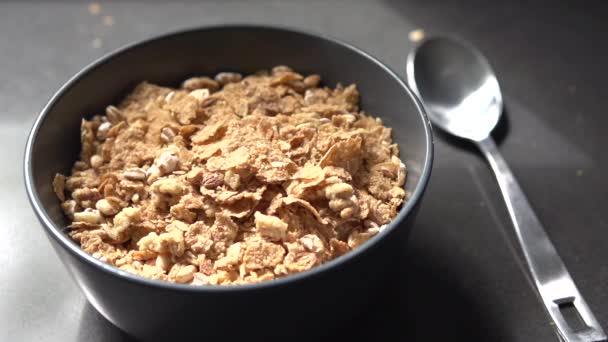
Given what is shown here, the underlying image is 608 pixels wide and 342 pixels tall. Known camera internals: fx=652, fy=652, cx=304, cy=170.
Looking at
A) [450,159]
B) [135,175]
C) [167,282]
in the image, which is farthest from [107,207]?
[450,159]

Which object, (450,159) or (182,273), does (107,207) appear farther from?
(450,159)

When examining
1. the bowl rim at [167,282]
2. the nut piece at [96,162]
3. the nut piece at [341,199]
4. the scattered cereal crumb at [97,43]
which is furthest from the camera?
the scattered cereal crumb at [97,43]

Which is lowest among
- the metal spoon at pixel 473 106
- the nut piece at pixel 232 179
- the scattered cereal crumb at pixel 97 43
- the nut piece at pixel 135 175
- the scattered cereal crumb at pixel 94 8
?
the metal spoon at pixel 473 106

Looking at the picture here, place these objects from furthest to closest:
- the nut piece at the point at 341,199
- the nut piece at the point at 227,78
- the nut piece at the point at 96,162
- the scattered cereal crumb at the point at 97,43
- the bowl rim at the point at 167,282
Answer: the scattered cereal crumb at the point at 97,43 < the nut piece at the point at 227,78 < the nut piece at the point at 96,162 < the nut piece at the point at 341,199 < the bowl rim at the point at 167,282

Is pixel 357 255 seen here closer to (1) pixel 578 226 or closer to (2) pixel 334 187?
(2) pixel 334 187

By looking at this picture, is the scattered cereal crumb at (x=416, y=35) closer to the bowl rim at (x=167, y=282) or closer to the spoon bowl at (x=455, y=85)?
the spoon bowl at (x=455, y=85)

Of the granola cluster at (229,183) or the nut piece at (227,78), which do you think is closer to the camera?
the granola cluster at (229,183)

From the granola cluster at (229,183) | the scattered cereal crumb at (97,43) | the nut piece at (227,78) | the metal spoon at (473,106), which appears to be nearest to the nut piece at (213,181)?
the granola cluster at (229,183)
